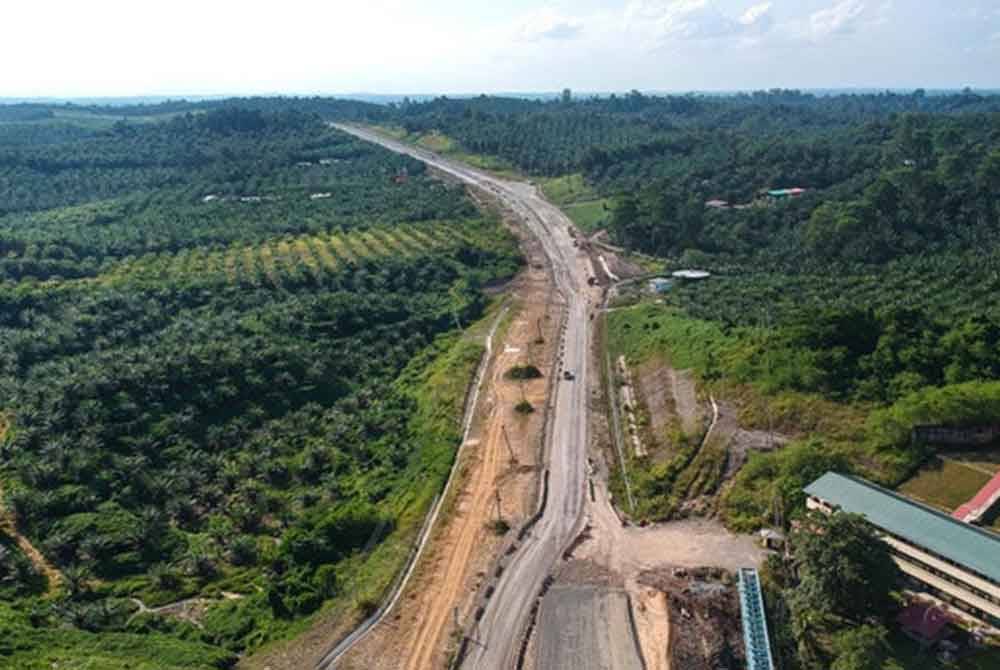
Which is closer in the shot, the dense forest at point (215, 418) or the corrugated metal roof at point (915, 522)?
the corrugated metal roof at point (915, 522)

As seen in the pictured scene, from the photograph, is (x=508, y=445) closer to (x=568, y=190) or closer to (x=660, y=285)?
(x=660, y=285)

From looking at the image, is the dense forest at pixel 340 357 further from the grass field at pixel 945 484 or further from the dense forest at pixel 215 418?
the grass field at pixel 945 484

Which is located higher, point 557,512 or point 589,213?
point 589,213

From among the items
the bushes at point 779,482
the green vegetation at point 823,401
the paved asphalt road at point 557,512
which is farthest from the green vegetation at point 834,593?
the paved asphalt road at point 557,512

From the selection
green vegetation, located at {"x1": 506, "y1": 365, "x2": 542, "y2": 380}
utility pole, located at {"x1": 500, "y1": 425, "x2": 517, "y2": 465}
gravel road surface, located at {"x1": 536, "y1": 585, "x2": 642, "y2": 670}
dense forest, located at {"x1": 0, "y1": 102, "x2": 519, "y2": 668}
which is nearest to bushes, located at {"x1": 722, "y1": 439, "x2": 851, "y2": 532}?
gravel road surface, located at {"x1": 536, "y1": 585, "x2": 642, "y2": 670}

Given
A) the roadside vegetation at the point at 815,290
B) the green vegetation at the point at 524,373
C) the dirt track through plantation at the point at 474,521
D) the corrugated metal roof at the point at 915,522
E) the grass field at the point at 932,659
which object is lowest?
the dirt track through plantation at the point at 474,521

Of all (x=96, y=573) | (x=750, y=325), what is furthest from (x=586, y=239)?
(x=96, y=573)

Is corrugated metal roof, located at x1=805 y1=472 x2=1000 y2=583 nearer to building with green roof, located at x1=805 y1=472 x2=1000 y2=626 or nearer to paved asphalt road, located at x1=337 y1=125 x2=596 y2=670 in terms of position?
building with green roof, located at x1=805 y1=472 x2=1000 y2=626

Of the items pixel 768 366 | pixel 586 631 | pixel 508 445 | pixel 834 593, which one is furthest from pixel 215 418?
pixel 834 593
